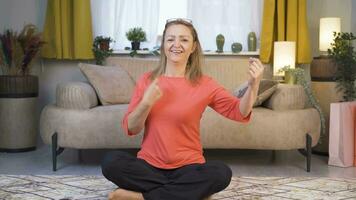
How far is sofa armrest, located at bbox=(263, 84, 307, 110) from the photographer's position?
3104mm

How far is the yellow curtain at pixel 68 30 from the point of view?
3984mm

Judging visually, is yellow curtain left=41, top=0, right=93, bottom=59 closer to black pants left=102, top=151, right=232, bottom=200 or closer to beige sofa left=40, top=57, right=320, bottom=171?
beige sofa left=40, top=57, right=320, bottom=171

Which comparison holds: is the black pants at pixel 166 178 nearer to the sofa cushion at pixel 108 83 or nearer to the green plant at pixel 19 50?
the sofa cushion at pixel 108 83

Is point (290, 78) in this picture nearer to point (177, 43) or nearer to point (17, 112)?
point (177, 43)

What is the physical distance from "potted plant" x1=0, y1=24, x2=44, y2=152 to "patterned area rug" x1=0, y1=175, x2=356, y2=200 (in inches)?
38.6

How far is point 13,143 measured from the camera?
370 cm

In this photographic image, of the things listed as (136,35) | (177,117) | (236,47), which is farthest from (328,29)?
(177,117)

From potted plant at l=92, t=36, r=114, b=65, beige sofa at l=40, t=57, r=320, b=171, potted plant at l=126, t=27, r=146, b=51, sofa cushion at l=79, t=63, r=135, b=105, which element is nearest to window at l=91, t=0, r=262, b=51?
potted plant at l=126, t=27, r=146, b=51

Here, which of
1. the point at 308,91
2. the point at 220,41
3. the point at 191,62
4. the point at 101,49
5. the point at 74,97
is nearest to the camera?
the point at 191,62

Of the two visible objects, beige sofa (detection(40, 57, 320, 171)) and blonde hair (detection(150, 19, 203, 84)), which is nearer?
blonde hair (detection(150, 19, 203, 84))

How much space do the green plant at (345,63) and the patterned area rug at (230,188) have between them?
913mm

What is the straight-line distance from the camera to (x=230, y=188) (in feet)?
8.25

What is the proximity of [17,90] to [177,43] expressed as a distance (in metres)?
2.19

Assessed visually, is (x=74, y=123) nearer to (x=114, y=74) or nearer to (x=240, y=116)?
(x=114, y=74)
